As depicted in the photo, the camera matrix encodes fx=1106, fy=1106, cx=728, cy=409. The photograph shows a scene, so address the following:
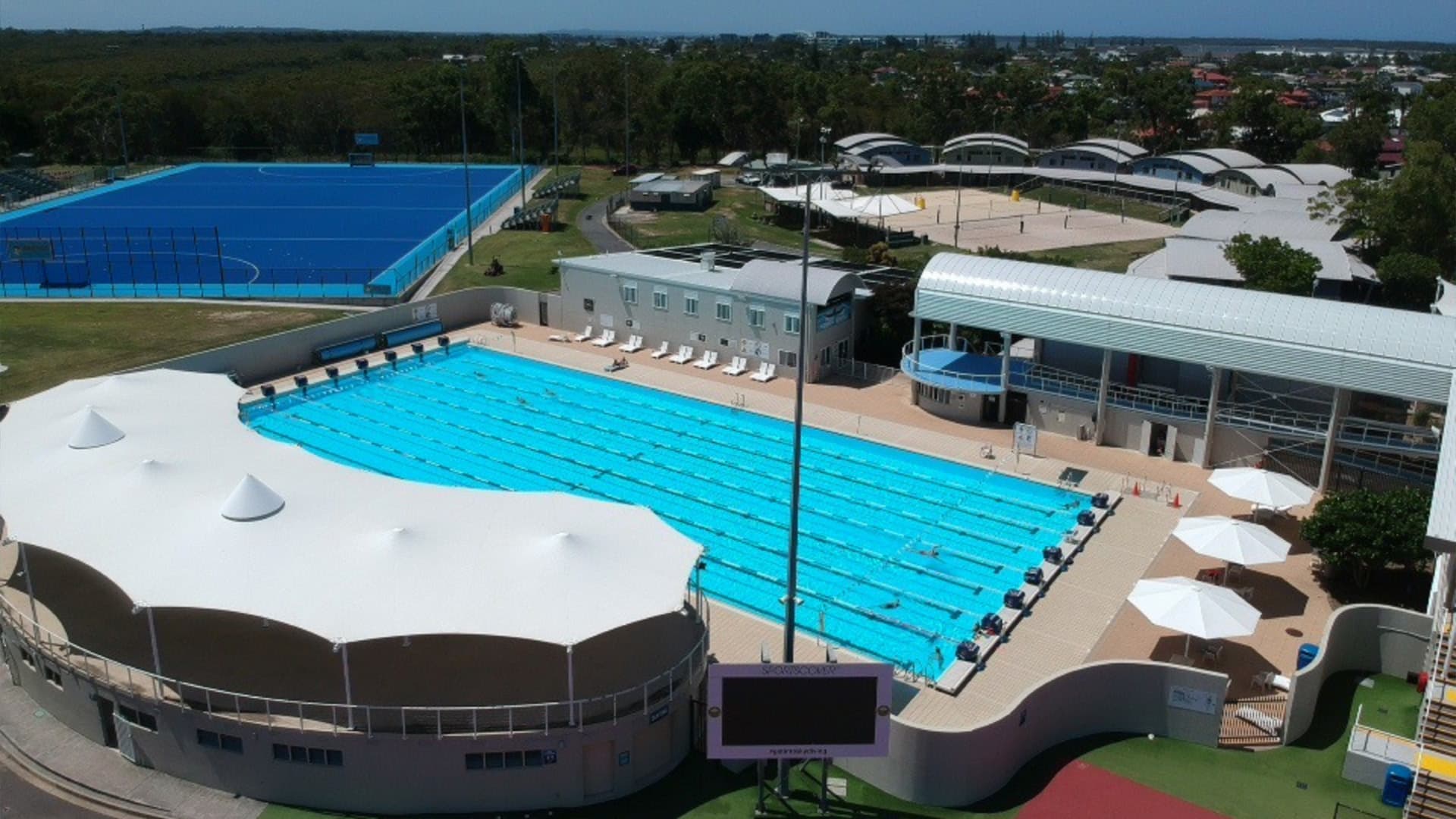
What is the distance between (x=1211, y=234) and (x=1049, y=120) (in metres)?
60.2

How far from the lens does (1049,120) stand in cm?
11550

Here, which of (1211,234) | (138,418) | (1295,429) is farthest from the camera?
(1211,234)

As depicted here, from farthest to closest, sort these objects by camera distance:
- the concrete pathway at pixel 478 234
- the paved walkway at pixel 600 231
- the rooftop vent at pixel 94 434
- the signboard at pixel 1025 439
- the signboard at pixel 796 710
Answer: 1. the paved walkway at pixel 600 231
2. the concrete pathway at pixel 478 234
3. the signboard at pixel 1025 439
4. the rooftop vent at pixel 94 434
5. the signboard at pixel 796 710

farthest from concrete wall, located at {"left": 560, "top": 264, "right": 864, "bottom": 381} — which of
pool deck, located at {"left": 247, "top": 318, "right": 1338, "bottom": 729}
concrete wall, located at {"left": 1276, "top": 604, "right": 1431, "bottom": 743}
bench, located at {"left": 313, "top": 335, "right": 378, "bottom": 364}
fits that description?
concrete wall, located at {"left": 1276, "top": 604, "right": 1431, "bottom": 743}

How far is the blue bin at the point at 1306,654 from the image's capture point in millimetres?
22781

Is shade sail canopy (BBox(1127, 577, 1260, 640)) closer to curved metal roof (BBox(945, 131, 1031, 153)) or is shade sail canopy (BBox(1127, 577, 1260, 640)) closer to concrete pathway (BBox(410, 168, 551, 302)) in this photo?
concrete pathway (BBox(410, 168, 551, 302))

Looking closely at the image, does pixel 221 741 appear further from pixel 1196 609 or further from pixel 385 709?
pixel 1196 609

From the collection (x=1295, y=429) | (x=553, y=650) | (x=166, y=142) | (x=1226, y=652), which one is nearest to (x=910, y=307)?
(x=1295, y=429)

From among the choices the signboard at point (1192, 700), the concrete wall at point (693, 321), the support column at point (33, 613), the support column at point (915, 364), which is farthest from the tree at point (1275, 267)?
the support column at point (33, 613)

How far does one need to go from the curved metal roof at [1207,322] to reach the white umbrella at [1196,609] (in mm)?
11101

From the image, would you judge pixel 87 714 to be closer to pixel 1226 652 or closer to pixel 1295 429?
pixel 1226 652

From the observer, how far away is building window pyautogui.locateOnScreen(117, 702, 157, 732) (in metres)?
19.6

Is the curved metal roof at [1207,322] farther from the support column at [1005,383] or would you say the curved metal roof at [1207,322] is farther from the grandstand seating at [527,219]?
the grandstand seating at [527,219]

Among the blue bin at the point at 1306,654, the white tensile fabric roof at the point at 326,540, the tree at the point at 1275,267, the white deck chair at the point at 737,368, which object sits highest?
the tree at the point at 1275,267
